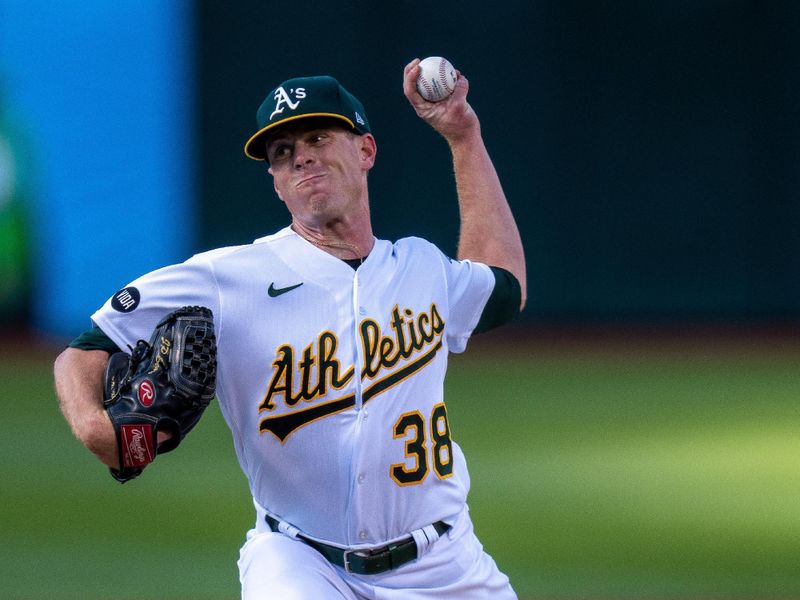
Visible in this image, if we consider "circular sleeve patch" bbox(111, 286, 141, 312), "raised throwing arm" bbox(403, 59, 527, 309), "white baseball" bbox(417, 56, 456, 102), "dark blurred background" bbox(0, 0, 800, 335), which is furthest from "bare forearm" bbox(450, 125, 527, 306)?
"dark blurred background" bbox(0, 0, 800, 335)

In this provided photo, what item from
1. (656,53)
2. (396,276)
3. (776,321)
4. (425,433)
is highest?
(656,53)

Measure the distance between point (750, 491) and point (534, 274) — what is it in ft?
28.4

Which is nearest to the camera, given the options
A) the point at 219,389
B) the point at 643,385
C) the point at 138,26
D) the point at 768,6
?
the point at 219,389

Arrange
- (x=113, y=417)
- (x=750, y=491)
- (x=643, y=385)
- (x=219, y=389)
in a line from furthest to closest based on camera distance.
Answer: (x=643, y=385) < (x=750, y=491) < (x=219, y=389) < (x=113, y=417)

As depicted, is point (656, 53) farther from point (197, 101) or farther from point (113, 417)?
point (113, 417)

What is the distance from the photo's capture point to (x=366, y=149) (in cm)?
417

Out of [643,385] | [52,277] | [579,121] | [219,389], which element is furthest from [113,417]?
[579,121]

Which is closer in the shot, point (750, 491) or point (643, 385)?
point (750, 491)

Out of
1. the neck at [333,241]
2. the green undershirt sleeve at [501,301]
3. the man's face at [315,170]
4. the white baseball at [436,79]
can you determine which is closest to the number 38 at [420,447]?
the green undershirt sleeve at [501,301]

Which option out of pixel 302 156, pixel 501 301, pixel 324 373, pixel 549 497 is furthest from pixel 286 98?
pixel 549 497

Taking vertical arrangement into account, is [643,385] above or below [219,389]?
below

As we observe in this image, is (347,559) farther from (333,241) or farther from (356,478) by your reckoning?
(333,241)

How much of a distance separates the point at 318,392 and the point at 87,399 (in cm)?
65

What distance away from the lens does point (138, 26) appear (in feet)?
50.3
